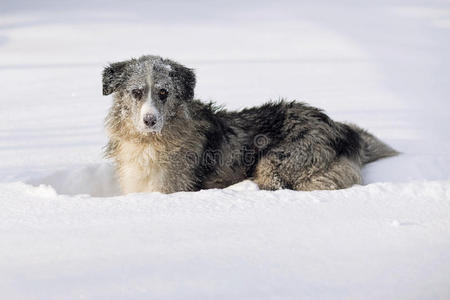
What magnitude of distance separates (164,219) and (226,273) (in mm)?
830

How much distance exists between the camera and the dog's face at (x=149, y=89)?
540 centimetres

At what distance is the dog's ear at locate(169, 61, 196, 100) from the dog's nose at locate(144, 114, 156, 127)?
0.50 m

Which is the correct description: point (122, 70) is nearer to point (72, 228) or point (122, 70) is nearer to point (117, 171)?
point (117, 171)

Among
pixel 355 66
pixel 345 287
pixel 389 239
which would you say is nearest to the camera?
pixel 345 287

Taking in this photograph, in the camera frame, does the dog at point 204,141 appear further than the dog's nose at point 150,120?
Yes

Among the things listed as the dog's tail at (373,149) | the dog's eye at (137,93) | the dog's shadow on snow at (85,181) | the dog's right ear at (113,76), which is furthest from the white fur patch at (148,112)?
the dog's tail at (373,149)

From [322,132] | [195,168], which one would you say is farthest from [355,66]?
[195,168]

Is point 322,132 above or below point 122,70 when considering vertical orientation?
below

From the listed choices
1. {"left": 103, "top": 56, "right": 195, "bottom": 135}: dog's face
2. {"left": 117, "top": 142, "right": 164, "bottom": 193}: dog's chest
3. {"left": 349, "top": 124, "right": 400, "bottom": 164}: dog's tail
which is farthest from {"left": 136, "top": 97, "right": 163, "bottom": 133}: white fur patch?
{"left": 349, "top": 124, "right": 400, "bottom": 164}: dog's tail

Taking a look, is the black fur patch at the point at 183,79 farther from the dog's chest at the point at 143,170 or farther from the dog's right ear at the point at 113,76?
the dog's chest at the point at 143,170

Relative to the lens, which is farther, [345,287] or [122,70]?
[122,70]

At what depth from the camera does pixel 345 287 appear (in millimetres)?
3209

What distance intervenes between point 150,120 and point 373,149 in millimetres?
2481

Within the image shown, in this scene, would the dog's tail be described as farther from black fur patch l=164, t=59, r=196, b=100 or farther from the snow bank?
black fur patch l=164, t=59, r=196, b=100
